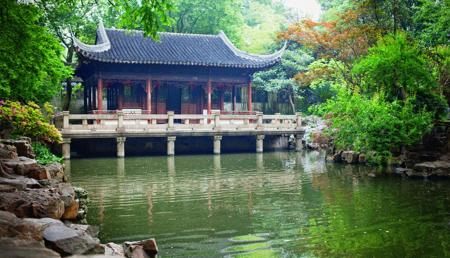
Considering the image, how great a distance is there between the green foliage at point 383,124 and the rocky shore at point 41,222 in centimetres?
998

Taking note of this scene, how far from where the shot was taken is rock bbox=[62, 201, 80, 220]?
23.1ft

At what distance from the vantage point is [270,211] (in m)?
9.45

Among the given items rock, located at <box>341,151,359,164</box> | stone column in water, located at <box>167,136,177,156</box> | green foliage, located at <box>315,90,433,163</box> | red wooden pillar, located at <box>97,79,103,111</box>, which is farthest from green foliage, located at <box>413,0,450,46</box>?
red wooden pillar, located at <box>97,79,103,111</box>

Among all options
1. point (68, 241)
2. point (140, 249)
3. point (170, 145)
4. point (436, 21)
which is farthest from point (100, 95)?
point (68, 241)

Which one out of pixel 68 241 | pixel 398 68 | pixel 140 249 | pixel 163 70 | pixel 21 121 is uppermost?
pixel 163 70

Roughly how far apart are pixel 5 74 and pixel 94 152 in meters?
10.7

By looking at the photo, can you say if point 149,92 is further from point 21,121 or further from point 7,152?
point 7,152

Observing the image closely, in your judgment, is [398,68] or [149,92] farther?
[149,92]

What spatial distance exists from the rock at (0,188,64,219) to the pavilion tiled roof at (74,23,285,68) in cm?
1795

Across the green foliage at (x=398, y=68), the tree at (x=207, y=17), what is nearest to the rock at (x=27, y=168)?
the green foliage at (x=398, y=68)

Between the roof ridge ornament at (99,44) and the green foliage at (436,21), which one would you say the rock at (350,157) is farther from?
the roof ridge ornament at (99,44)

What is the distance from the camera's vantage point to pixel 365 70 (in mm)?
16281

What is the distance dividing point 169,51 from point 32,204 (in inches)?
834

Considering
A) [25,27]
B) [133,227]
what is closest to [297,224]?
[133,227]
